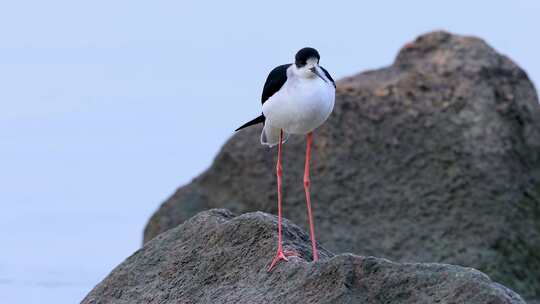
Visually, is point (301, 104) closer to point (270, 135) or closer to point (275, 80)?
point (275, 80)

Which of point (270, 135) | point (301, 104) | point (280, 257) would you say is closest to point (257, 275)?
A: point (280, 257)

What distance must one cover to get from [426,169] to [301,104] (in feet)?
15.3

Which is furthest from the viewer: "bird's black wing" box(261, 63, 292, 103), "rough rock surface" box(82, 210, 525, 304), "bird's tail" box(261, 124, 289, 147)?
"bird's tail" box(261, 124, 289, 147)

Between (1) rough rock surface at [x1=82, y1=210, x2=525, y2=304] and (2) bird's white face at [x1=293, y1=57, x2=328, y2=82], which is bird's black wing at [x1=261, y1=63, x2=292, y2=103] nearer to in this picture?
(2) bird's white face at [x1=293, y1=57, x2=328, y2=82]

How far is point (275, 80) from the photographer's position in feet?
23.7

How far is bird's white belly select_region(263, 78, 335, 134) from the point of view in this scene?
698 centimetres

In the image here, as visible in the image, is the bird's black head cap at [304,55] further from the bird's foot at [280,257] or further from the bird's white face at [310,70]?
the bird's foot at [280,257]

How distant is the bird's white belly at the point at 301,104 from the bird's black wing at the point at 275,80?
0.14 feet

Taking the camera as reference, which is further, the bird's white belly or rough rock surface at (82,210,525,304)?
the bird's white belly

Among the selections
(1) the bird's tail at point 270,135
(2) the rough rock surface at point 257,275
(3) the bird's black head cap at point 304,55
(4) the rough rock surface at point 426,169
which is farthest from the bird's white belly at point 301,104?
(4) the rough rock surface at point 426,169

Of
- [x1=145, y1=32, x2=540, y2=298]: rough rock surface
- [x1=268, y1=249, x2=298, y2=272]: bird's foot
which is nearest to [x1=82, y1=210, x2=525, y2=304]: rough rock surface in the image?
[x1=268, y1=249, x2=298, y2=272]: bird's foot

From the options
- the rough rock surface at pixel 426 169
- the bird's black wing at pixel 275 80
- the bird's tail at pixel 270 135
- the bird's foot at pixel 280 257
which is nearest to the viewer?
the bird's foot at pixel 280 257

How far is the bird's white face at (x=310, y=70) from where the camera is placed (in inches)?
276

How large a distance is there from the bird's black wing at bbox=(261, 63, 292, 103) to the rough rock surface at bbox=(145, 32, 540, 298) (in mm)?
4138
